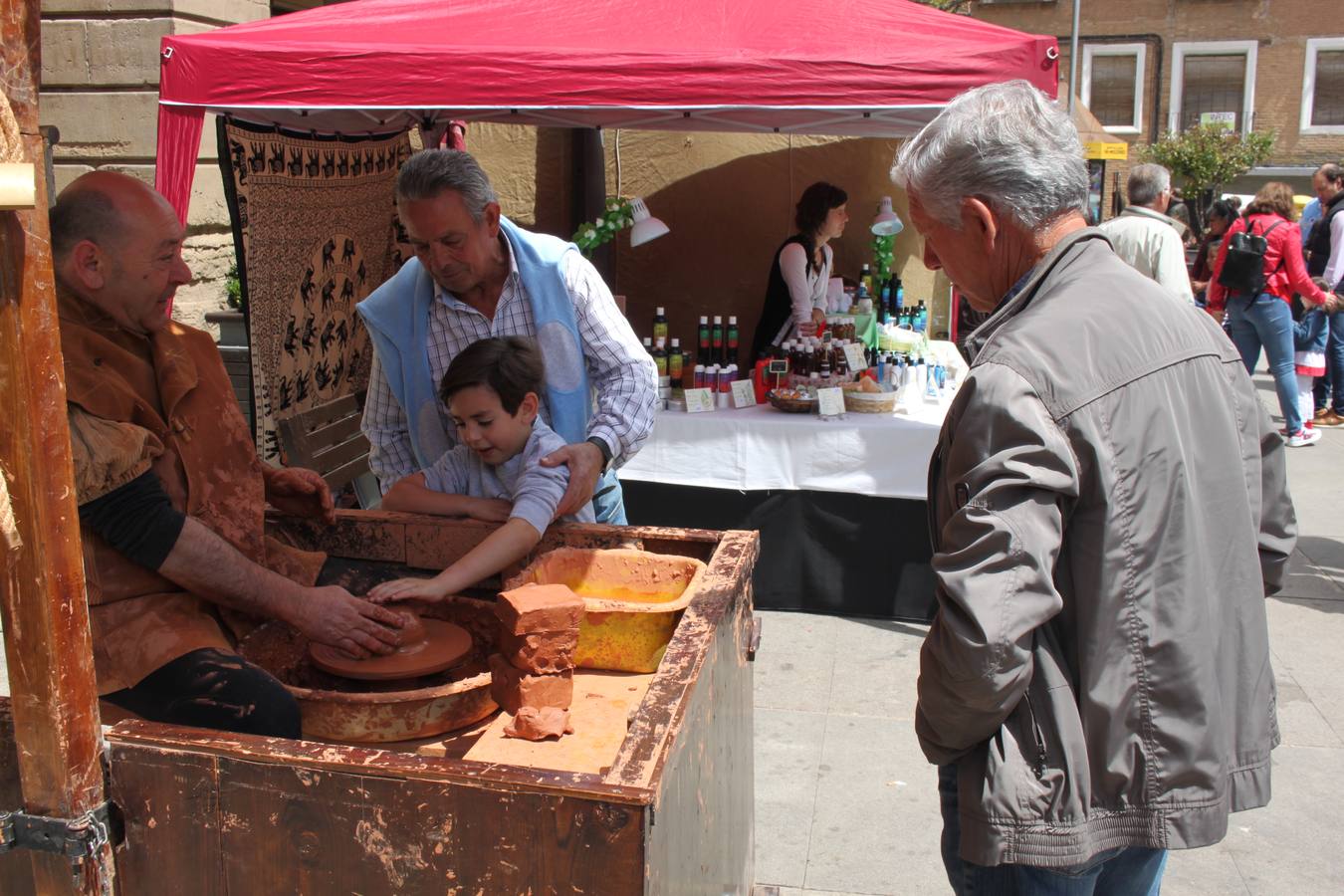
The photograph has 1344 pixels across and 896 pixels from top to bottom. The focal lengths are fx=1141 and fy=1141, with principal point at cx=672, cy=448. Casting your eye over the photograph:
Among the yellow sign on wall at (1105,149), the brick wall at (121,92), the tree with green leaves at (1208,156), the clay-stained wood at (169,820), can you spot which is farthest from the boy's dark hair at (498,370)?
the tree with green leaves at (1208,156)

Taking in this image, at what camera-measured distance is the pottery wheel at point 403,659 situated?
1.99 meters

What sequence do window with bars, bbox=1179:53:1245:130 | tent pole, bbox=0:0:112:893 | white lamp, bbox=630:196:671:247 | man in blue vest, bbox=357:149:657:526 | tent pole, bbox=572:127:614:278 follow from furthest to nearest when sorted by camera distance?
window with bars, bbox=1179:53:1245:130 < tent pole, bbox=572:127:614:278 < white lamp, bbox=630:196:671:247 < man in blue vest, bbox=357:149:657:526 < tent pole, bbox=0:0:112:893

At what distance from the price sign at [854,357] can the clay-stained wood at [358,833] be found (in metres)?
3.96

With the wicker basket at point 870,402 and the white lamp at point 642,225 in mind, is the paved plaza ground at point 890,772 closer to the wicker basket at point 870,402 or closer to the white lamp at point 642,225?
the wicker basket at point 870,402

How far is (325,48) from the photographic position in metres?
3.99

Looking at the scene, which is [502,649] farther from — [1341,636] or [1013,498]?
[1341,636]

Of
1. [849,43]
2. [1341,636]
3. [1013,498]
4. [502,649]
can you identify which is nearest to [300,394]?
[849,43]

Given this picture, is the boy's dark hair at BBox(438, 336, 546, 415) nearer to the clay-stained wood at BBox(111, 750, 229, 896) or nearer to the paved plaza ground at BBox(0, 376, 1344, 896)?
the clay-stained wood at BBox(111, 750, 229, 896)

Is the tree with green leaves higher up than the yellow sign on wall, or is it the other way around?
the tree with green leaves

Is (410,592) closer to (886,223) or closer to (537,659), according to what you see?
(537,659)

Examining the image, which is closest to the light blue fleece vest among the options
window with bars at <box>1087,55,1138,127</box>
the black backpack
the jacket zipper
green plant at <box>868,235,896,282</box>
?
the jacket zipper

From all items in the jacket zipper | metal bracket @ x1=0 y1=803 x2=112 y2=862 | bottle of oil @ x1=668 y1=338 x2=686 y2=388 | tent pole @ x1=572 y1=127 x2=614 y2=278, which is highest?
tent pole @ x1=572 y1=127 x2=614 y2=278

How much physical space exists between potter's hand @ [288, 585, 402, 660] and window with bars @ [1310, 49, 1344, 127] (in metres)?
31.2

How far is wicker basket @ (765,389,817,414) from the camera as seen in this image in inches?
190
